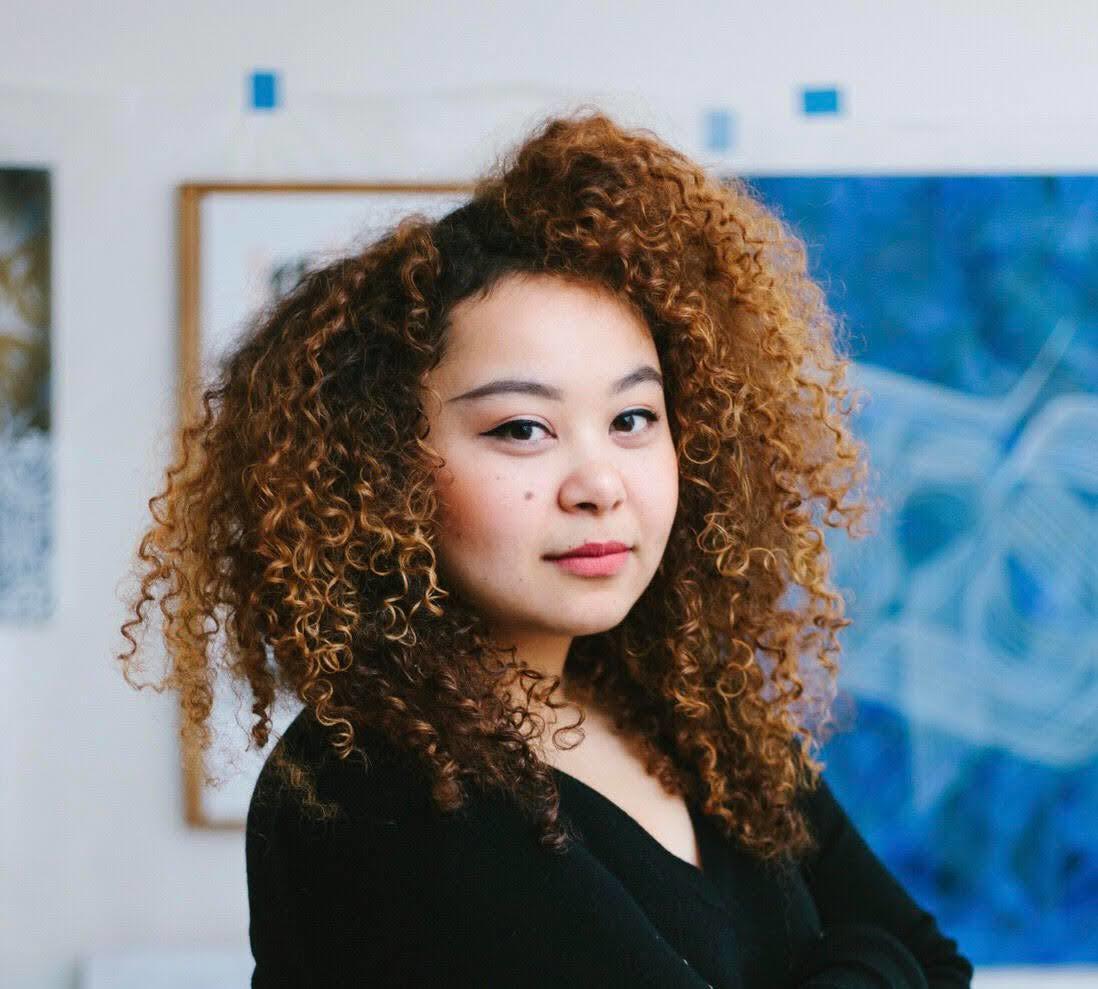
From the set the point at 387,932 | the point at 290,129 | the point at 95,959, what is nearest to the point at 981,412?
the point at 290,129

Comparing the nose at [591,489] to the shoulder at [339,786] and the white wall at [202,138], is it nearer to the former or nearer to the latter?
the shoulder at [339,786]

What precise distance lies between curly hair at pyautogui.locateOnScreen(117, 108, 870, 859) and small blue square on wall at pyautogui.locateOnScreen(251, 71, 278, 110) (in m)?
0.90

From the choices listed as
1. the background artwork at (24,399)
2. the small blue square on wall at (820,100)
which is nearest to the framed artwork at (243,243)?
the background artwork at (24,399)

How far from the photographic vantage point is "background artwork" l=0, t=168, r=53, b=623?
1871 millimetres

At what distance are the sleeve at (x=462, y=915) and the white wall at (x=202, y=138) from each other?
1.15m

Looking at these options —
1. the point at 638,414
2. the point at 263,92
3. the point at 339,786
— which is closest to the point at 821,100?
the point at 263,92

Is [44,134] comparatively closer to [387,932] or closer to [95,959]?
[95,959]

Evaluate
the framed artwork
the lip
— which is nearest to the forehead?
the lip

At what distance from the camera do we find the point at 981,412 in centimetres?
192

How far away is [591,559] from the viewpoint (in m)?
0.90

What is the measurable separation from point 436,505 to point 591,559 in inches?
4.7

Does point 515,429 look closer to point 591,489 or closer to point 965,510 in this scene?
point 591,489

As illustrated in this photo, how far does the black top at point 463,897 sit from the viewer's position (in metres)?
0.80

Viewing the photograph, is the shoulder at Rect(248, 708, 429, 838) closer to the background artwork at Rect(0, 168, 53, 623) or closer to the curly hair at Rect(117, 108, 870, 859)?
the curly hair at Rect(117, 108, 870, 859)
